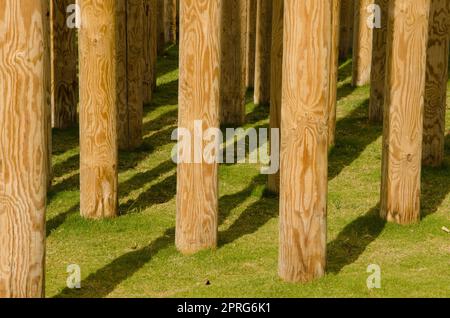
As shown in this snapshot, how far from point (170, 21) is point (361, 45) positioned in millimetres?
4958

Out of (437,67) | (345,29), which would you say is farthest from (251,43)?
(437,67)

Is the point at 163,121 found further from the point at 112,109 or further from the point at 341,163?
the point at 112,109

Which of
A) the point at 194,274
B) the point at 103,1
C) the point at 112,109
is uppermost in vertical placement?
the point at 103,1

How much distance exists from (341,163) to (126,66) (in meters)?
2.43

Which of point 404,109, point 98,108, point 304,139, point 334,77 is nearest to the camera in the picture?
point 304,139

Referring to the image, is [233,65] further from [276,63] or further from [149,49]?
[276,63]

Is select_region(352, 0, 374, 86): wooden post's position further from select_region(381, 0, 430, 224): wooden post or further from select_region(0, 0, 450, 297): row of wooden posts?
select_region(381, 0, 430, 224): wooden post

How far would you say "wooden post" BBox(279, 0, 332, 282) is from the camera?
7.13 metres

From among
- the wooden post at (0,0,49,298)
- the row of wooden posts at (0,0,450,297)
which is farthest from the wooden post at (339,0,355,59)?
the wooden post at (0,0,49,298)

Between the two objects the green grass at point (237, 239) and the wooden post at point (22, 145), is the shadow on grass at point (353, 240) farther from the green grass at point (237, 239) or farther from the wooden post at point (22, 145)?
the wooden post at point (22, 145)

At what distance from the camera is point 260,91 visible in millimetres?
13469

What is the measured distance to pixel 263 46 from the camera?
13.2 meters
